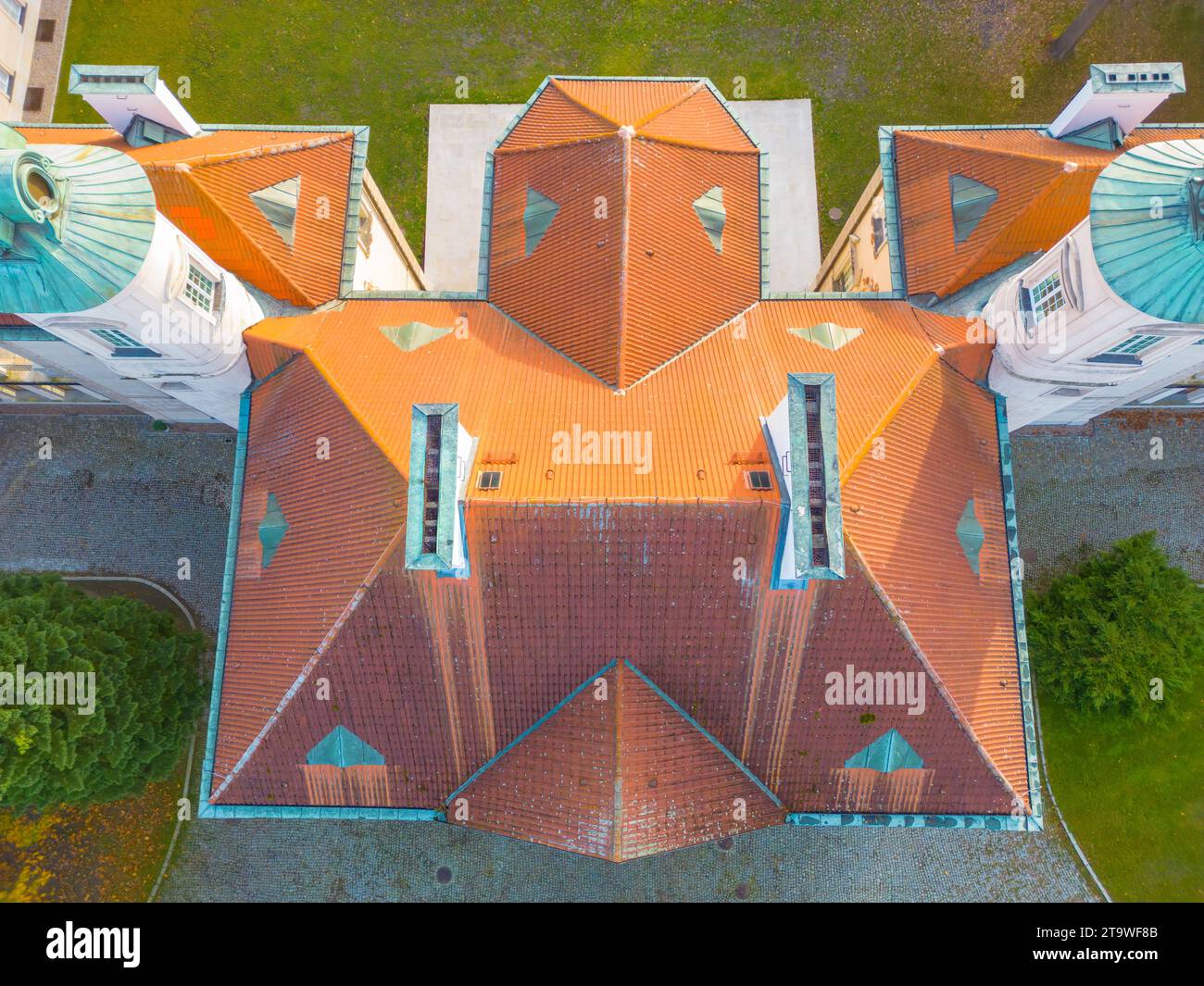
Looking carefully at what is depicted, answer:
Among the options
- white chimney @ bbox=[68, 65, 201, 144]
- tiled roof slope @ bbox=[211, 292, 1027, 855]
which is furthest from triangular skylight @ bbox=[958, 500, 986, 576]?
white chimney @ bbox=[68, 65, 201, 144]

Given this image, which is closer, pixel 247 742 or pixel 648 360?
pixel 247 742

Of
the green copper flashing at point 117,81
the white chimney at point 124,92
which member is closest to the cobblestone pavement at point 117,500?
the white chimney at point 124,92

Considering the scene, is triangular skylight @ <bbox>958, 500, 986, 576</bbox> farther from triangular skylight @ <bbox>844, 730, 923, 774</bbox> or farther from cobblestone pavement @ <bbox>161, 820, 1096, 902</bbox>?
cobblestone pavement @ <bbox>161, 820, 1096, 902</bbox>

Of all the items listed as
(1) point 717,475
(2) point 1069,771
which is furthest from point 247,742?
(2) point 1069,771

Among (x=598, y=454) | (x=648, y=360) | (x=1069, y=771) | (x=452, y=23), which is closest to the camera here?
(x=598, y=454)

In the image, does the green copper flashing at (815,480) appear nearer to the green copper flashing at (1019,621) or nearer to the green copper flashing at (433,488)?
the green copper flashing at (433,488)

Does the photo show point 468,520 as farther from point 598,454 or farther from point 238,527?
point 238,527
